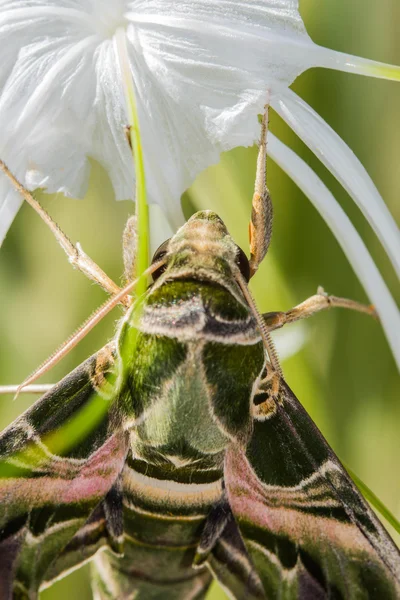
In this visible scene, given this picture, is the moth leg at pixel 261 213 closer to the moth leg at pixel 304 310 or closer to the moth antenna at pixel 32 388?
the moth leg at pixel 304 310

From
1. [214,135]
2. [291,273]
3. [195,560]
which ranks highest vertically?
[214,135]

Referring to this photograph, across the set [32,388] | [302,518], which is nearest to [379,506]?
[302,518]

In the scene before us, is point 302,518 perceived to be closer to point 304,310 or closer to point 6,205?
point 304,310

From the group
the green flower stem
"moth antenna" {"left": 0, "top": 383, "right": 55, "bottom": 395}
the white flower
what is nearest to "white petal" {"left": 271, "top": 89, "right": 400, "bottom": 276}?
the white flower

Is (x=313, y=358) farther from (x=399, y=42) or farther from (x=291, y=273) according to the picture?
(x=399, y=42)

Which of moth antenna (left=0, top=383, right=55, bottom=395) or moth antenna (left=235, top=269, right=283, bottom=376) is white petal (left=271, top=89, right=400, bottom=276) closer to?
moth antenna (left=235, top=269, right=283, bottom=376)

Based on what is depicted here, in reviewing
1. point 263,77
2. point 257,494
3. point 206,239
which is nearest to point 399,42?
point 263,77

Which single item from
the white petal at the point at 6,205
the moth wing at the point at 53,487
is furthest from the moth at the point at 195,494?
the white petal at the point at 6,205
